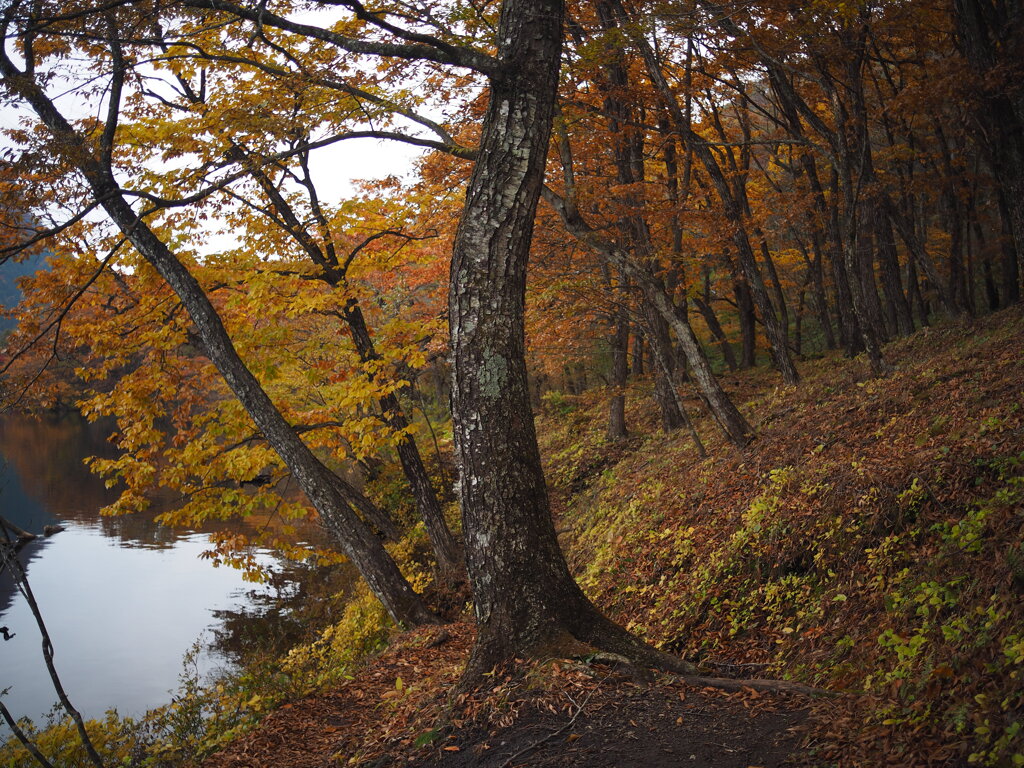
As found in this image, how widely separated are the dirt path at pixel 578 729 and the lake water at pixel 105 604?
4.76 meters

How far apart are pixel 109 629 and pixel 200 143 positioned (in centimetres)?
1035

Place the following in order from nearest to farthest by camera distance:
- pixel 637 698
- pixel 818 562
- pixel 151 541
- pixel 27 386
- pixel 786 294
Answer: pixel 637 698 → pixel 818 562 → pixel 27 386 → pixel 151 541 → pixel 786 294

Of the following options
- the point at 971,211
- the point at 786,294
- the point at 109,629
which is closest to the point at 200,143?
the point at 109,629

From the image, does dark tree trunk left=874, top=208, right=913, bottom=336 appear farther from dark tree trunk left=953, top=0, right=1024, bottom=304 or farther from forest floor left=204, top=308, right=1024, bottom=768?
forest floor left=204, top=308, right=1024, bottom=768

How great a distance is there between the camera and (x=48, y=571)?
1670cm

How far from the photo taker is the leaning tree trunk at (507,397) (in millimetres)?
4254

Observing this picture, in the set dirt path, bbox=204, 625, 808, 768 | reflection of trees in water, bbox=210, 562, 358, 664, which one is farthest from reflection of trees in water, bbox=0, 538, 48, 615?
dirt path, bbox=204, 625, 808, 768

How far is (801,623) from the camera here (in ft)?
16.1

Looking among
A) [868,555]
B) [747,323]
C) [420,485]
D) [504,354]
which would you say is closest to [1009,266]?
[747,323]

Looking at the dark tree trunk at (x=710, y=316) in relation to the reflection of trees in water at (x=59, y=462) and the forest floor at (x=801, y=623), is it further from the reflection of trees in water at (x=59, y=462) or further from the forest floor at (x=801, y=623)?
the reflection of trees in water at (x=59, y=462)

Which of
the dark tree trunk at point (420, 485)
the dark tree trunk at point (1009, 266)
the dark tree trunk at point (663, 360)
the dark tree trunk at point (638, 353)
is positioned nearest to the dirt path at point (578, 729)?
the dark tree trunk at point (420, 485)

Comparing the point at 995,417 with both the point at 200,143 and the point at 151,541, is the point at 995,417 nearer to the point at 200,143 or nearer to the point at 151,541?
the point at 200,143

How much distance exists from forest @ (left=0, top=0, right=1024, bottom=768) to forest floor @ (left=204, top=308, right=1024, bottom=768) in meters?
0.03

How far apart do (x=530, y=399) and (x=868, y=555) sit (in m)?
2.97
